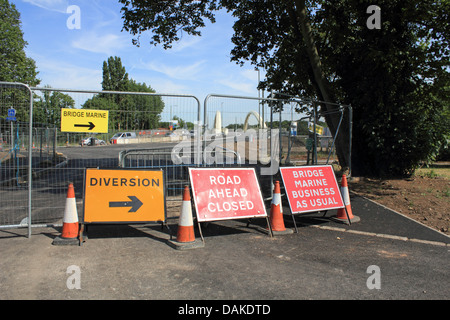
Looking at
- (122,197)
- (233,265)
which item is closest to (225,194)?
(233,265)

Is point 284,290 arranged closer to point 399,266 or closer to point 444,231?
point 399,266

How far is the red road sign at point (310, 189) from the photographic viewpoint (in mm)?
6395

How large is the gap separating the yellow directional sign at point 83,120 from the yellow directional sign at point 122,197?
891mm

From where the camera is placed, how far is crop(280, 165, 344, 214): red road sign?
6395 mm

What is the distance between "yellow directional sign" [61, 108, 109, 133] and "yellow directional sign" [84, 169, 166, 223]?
89 centimetres

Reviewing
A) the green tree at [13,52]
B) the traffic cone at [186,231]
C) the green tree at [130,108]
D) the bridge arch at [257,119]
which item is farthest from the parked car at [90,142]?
the green tree at [13,52]

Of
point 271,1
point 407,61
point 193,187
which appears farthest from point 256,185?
point 271,1

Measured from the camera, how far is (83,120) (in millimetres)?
5977

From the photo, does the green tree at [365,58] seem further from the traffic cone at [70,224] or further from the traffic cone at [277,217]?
the traffic cone at [70,224]

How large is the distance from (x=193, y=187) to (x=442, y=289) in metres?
3.83

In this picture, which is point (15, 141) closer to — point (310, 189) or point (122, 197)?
point (122, 197)

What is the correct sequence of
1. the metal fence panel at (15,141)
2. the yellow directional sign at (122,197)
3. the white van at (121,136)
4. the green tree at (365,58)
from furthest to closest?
the green tree at (365,58), the white van at (121,136), the metal fence panel at (15,141), the yellow directional sign at (122,197)

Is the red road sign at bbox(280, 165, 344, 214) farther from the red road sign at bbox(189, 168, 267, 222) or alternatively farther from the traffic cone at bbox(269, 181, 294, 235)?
the red road sign at bbox(189, 168, 267, 222)

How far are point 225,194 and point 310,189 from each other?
192cm
